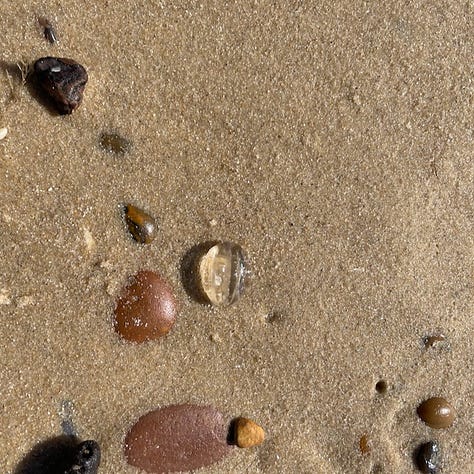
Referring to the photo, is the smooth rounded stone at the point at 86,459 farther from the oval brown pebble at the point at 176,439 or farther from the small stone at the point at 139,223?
the small stone at the point at 139,223

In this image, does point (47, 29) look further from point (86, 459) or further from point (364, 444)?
point (364, 444)

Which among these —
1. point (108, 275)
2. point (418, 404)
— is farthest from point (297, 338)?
point (108, 275)

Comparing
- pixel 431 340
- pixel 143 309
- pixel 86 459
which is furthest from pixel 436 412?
pixel 86 459

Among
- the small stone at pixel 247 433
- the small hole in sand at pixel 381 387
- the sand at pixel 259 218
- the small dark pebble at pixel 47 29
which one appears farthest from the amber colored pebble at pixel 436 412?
the small dark pebble at pixel 47 29

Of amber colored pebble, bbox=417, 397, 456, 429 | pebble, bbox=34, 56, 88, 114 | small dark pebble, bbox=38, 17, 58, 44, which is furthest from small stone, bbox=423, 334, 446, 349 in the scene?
small dark pebble, bbox=38, 17, 58, 44

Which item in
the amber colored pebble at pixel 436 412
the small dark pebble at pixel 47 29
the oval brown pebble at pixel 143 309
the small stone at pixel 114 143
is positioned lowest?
the amber colored pebble at pixel 436 412
